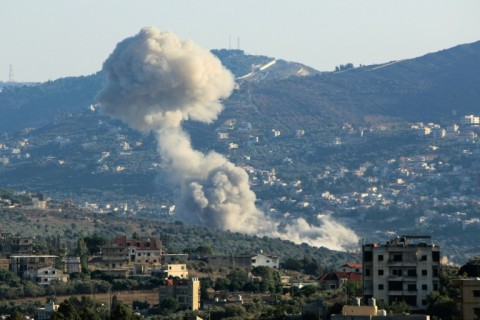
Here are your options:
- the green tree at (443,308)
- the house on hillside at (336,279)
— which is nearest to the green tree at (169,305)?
the house on hillside at (336,279)

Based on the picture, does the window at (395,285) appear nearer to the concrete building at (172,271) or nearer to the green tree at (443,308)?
the green tree at (443,308)

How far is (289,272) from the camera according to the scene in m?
114

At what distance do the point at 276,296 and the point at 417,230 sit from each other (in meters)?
98.3

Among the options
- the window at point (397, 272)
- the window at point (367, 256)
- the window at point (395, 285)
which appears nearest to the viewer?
the window at point (395, 285)

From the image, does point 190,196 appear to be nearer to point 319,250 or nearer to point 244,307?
point 319,250

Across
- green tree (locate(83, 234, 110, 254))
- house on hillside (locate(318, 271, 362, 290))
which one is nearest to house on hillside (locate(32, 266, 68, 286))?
green tree (locate(83, 234, 110, 254))

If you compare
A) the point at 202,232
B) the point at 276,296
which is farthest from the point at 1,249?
the point at 202,232

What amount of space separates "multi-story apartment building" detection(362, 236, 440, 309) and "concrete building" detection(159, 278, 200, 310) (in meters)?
21.3

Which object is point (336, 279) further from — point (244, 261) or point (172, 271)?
point (244, 261)

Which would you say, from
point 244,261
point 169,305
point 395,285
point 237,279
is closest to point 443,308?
point 395,285

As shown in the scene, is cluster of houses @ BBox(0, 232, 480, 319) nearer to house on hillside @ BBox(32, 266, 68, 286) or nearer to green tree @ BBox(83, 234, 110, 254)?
house on hillside @ BBox(32, 266, 68, 286)

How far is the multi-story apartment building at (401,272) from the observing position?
231ft

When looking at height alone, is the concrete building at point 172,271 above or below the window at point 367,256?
above

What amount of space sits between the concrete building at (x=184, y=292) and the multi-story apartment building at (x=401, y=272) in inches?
839
